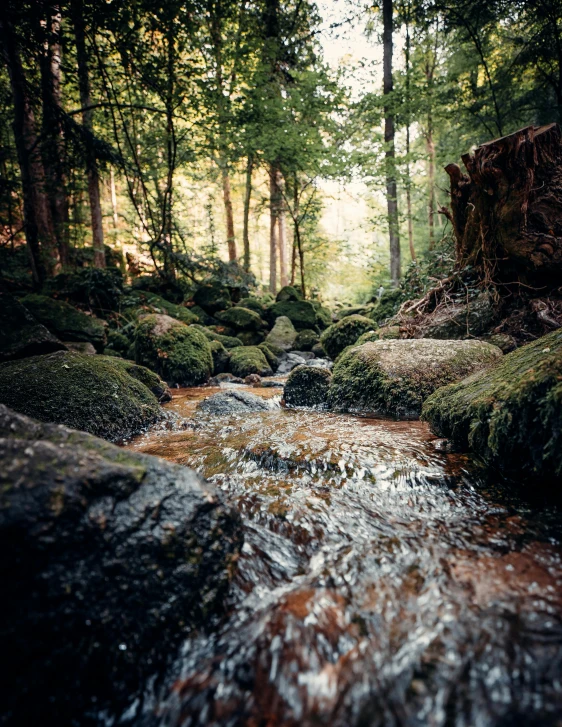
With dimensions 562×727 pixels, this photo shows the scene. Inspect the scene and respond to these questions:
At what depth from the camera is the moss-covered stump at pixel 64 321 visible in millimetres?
7016

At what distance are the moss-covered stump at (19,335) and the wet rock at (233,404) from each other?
2374 millimetres

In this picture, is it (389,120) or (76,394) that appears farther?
(389,120)

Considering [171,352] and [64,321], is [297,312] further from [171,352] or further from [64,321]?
[64,321]

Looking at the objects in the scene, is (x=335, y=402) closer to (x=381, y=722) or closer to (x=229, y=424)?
(x=229, y=424)

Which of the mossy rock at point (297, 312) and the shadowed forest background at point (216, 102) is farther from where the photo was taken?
the mossy rock at point (297, 312)

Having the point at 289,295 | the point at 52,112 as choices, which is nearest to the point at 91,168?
the point at 52,112

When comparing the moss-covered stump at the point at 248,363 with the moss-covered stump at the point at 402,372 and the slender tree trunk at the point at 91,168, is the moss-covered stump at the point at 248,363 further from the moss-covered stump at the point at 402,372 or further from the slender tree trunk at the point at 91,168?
the slender tree trunk at the point at 91,168

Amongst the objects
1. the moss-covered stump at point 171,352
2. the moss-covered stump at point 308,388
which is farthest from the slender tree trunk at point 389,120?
the moss-covered stump at point 308,388

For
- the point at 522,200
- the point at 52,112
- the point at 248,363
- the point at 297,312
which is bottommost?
the point at 248,363

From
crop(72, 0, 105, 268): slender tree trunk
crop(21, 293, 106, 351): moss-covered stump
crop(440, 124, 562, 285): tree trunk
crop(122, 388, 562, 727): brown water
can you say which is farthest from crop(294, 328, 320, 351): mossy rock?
crop(122, 388, 562, 727): brown water

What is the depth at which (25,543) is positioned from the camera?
1.06 meters

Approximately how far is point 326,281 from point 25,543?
22.6 metres

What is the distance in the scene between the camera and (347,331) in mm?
8156

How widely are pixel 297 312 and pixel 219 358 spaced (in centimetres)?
537
